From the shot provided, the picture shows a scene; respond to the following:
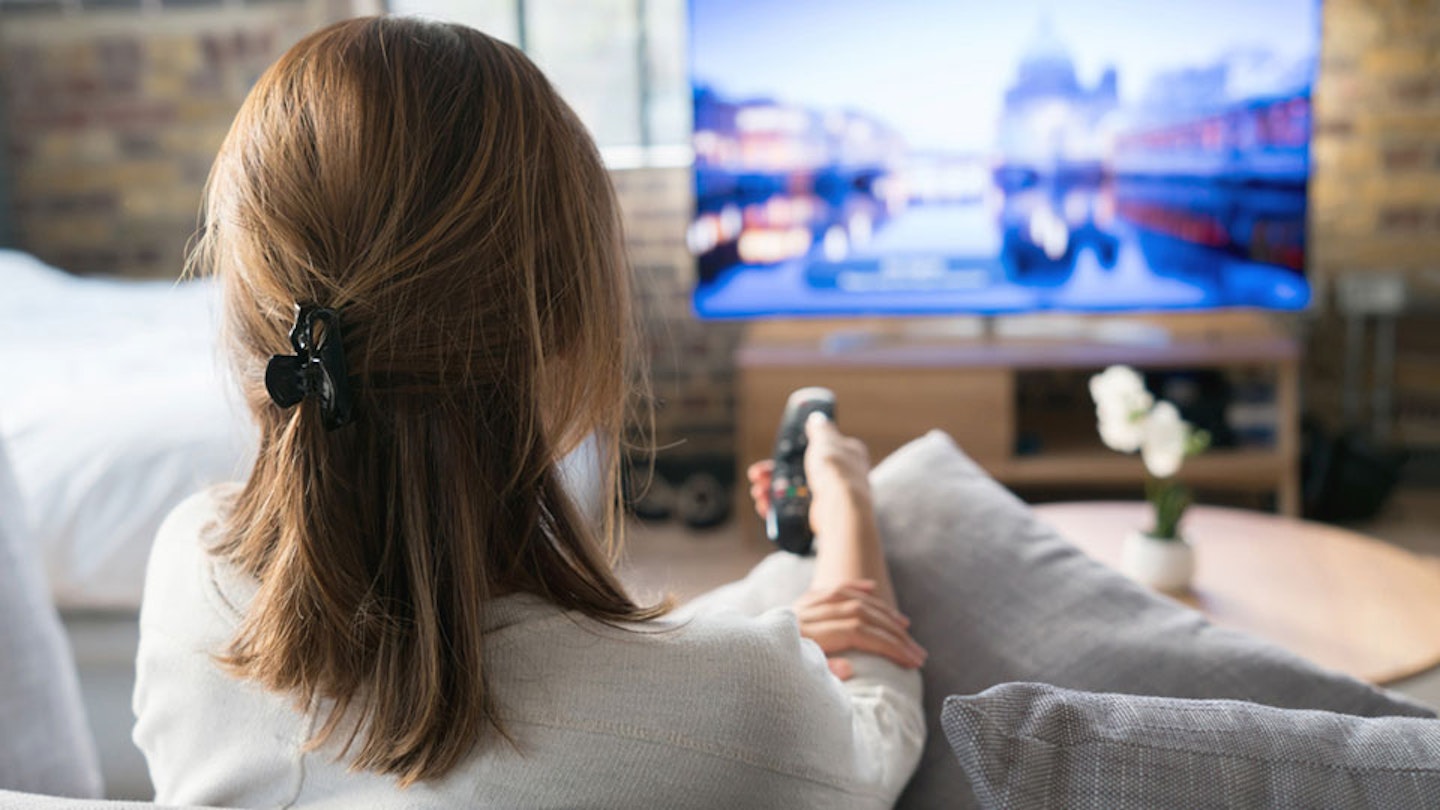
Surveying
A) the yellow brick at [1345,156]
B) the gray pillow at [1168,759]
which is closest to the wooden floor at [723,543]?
the yellow brick at [1345,156]

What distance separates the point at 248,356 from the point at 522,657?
0.26 metres

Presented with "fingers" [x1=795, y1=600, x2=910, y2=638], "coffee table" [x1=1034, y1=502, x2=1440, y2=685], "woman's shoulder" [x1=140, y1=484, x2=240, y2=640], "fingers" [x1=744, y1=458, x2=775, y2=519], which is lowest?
"coffee table" [x1=1034, y1=502, x2=1440, y2=685]

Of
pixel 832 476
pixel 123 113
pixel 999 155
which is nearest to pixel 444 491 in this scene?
pixel 832 476

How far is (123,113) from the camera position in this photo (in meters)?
3.90

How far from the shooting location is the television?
312cm

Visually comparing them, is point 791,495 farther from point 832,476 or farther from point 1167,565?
point 1167,565

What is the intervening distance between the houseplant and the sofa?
80 centimetres

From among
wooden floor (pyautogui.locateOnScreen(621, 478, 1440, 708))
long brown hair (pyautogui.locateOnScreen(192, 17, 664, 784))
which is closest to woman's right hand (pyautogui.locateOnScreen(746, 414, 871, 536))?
long brown hair (pyautogui.locateOnScreen(192, 17, 664, 784))

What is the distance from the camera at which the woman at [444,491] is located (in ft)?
2.35

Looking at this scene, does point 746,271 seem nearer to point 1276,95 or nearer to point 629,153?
point 629,153

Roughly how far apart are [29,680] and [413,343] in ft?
3.01

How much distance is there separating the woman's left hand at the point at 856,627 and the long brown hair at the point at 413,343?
0.21 meters

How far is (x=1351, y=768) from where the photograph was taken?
63cm

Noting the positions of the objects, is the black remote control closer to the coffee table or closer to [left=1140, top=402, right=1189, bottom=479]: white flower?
the coffee table
